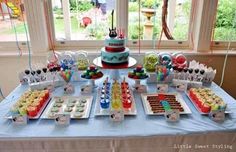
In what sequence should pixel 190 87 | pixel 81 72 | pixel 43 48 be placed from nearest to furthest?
pixel 190 87 → pixel 81 72 → pixel 43 48

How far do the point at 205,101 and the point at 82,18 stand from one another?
1222 millimetres

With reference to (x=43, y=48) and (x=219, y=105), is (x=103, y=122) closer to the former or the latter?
(x=219, y=105)

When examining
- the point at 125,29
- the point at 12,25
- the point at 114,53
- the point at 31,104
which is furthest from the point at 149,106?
the point at 12,25

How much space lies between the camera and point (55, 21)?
183 centimetres

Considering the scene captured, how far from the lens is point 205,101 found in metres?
1.17

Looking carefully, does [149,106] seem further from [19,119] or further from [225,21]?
[225,21]

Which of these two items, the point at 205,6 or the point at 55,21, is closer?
the point at 205,6

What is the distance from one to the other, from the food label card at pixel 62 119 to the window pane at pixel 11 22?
1085 millimetres

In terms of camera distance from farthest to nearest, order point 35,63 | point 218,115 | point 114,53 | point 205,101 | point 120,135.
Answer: point 35,63 < point 114,53 < point 205,101 < point 218,115 < point 120,135

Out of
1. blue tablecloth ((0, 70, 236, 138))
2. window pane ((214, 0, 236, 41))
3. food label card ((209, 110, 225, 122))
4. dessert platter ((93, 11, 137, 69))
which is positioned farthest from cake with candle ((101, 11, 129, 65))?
window pane ((214, 0, 236, 41))

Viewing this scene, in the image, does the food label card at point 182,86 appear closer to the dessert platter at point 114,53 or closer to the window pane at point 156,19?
the dessert platter at point 114,53

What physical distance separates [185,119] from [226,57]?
100 centimetres

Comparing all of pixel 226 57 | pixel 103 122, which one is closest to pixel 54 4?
pixel 103 122

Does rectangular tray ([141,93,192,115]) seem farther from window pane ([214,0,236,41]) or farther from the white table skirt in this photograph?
window pane ([214,0,236,41])
